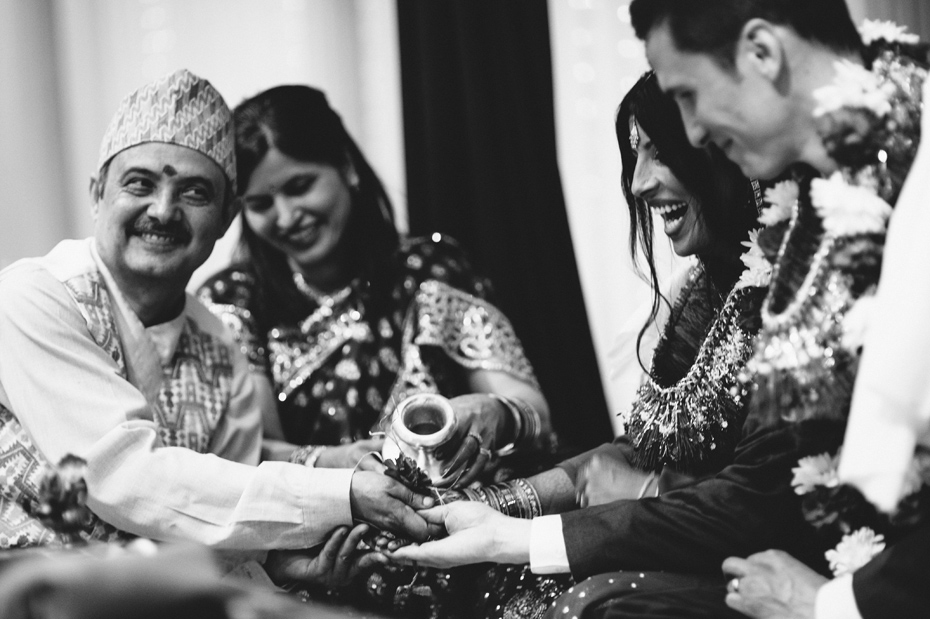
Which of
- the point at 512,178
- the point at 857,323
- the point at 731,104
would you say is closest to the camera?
the point at 857,323

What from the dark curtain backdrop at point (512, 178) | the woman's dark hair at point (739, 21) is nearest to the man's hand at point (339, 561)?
the woman's dark hair at point (739, 21)

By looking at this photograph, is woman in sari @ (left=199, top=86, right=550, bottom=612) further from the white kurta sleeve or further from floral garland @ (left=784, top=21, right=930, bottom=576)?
floral garland @ (left=784, top=21, right=930, bottom=576)

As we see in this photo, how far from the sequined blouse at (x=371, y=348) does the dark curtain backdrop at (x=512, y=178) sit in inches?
19.2

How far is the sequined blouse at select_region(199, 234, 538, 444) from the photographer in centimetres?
293

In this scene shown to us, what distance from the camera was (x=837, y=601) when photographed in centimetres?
156

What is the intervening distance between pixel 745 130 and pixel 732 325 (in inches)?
20.2

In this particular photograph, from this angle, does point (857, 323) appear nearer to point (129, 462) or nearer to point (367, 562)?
point (367, 562)

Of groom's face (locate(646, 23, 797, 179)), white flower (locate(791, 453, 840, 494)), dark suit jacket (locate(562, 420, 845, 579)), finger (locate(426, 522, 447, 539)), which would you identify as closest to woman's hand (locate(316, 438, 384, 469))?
finger (locate(426, 522, 447, 539))

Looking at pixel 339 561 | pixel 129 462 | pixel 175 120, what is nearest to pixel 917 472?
pixel 339 561

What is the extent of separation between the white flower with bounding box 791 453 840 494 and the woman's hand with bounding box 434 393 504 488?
2.66 ft

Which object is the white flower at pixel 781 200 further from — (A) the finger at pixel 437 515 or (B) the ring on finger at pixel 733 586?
(A) the finger at pixel 437 515

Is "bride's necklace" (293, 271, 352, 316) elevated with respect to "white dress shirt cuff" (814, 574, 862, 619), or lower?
elevated

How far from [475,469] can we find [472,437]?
0.08 m

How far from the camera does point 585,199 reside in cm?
386
